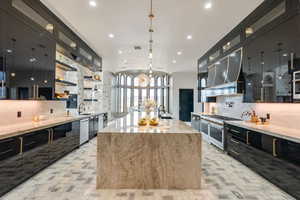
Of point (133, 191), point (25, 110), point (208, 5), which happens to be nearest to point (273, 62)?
point (208, 5)

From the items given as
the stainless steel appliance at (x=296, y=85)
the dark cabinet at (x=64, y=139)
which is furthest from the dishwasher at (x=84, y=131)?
the stainless steel appliance at (x=296, y=85)

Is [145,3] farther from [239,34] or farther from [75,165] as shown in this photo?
[75,165]

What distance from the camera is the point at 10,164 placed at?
2.51m

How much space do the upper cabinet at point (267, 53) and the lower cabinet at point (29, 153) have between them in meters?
4.36

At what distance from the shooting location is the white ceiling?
3553mm

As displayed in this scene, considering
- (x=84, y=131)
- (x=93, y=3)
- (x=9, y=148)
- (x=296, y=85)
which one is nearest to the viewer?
(x=9, y=148)

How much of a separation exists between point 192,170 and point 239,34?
12.0 feet

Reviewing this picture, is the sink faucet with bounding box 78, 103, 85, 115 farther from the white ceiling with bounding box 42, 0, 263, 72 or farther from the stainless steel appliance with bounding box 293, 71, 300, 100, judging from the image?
the stainless steel appliance with bounding box 293, 71, 300, 100

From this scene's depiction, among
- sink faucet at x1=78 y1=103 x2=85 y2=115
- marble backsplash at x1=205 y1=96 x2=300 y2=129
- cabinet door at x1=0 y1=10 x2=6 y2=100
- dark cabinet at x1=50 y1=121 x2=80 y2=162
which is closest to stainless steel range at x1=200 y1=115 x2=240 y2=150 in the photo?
marble backsplash at x1=205 y1=96 x2=300 y2=129

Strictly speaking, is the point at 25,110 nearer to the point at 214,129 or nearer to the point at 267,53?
the point at 214,129

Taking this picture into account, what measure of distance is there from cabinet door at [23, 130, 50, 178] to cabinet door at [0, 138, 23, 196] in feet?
0.48

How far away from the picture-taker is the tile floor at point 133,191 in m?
2.53

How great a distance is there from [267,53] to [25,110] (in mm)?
5091

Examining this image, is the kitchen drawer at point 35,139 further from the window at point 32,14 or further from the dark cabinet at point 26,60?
the window at point 32,14
